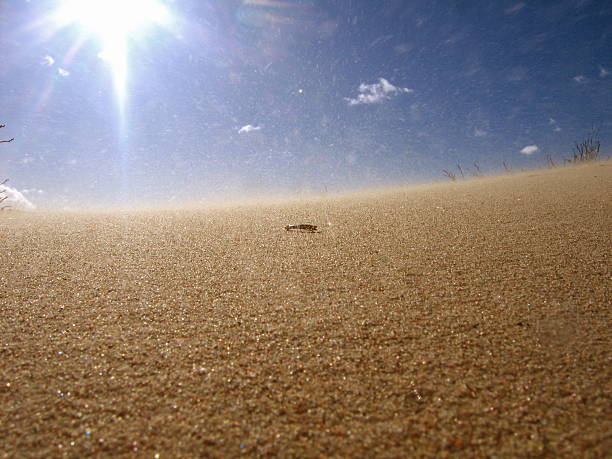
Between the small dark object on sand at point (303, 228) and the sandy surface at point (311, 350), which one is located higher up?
the small dark object on sand at point (303, 228)

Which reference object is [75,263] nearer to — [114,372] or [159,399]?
[114,372]

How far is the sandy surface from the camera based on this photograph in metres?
0.59

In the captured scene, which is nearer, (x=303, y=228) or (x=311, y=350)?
(x=311, y=350)

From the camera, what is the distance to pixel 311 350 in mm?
798

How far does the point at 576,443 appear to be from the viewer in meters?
0.56

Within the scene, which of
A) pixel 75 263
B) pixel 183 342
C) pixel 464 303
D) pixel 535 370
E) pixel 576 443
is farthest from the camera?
pixel 75 263

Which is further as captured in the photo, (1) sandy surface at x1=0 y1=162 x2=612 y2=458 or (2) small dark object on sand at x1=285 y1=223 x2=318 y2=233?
(2) small dark object on sand at x1=285 y1=223 x2=318 y2=233

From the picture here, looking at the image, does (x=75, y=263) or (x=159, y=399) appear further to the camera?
(x=75, y=263)

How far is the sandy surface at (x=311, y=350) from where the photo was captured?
1.94 feet

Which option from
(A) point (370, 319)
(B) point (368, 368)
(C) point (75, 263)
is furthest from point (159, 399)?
(C) point (75, 263)

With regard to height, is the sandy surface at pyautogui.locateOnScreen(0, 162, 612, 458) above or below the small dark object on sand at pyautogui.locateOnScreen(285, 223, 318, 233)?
below

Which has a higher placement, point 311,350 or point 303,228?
point 303,228

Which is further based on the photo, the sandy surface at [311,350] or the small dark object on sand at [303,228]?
the small dark object on sand at [303,228]

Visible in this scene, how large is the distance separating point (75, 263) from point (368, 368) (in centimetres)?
128
